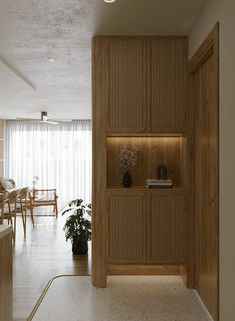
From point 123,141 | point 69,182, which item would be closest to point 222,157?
point 123,141

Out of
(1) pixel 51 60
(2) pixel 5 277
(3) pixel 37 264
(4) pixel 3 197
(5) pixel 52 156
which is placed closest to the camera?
(2) pixel 5 277

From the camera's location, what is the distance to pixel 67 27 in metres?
3.27

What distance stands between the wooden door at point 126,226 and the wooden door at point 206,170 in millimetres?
543

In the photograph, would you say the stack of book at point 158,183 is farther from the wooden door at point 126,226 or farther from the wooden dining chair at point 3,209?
the wooden dining chair at point 3,209

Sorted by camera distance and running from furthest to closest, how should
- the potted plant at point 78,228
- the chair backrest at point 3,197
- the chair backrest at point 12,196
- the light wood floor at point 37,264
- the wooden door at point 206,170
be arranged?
the chair backrest at point 12,196
the chair backrest at point 3,197
the potted plant at point 78,228
the light wood floor at point 37,264
the wooden door at point 206,170

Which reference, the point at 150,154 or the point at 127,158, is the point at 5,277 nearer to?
the point at 127,158

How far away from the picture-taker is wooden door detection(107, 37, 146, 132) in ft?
11.7

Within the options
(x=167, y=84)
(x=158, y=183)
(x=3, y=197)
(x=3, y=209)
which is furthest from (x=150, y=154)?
(x=3, y=209)

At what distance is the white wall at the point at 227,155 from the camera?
2234mm

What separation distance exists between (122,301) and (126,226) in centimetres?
70

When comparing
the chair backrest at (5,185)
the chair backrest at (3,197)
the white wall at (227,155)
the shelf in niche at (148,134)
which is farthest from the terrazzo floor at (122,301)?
the chair backrest at (5,185)

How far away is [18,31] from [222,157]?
2242mm

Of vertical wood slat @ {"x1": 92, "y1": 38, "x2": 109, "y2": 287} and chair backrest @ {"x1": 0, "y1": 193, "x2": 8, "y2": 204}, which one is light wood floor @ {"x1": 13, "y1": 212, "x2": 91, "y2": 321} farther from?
chair backrest @ {"x1": 0, "y1": 193, "x2": 8, "y2": 204}

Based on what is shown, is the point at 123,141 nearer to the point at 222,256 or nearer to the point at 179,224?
the point at 179,224
